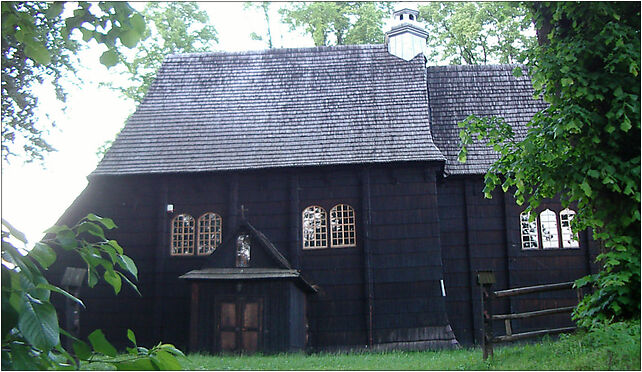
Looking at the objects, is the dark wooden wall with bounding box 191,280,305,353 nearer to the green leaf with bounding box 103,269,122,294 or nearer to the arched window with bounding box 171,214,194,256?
the arched window with bounding box 171,214,194,256

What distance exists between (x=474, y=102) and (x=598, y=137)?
10093mm

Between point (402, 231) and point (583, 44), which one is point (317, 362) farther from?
point (583, 44)

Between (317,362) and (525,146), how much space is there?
605 centimetres

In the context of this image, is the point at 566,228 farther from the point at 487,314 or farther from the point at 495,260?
the point at 487,314

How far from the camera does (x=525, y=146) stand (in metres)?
9.00

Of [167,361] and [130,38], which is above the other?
[130,38]

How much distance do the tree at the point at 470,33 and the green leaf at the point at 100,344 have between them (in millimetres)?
23412

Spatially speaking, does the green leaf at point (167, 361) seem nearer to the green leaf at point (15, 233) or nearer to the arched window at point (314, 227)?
the green leaf at point (15, 233)

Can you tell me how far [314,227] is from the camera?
1659 cm

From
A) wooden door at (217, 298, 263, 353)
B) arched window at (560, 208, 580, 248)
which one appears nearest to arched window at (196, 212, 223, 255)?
wooden door at (217, 298, 263, 353)

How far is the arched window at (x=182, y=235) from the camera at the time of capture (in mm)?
16891

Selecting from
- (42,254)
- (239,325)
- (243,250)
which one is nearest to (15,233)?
(42,254)

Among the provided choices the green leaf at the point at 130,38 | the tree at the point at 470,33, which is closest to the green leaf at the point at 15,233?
the green leaf at the point at 130,38

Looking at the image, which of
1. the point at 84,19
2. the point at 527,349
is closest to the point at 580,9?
the point at 527,349
